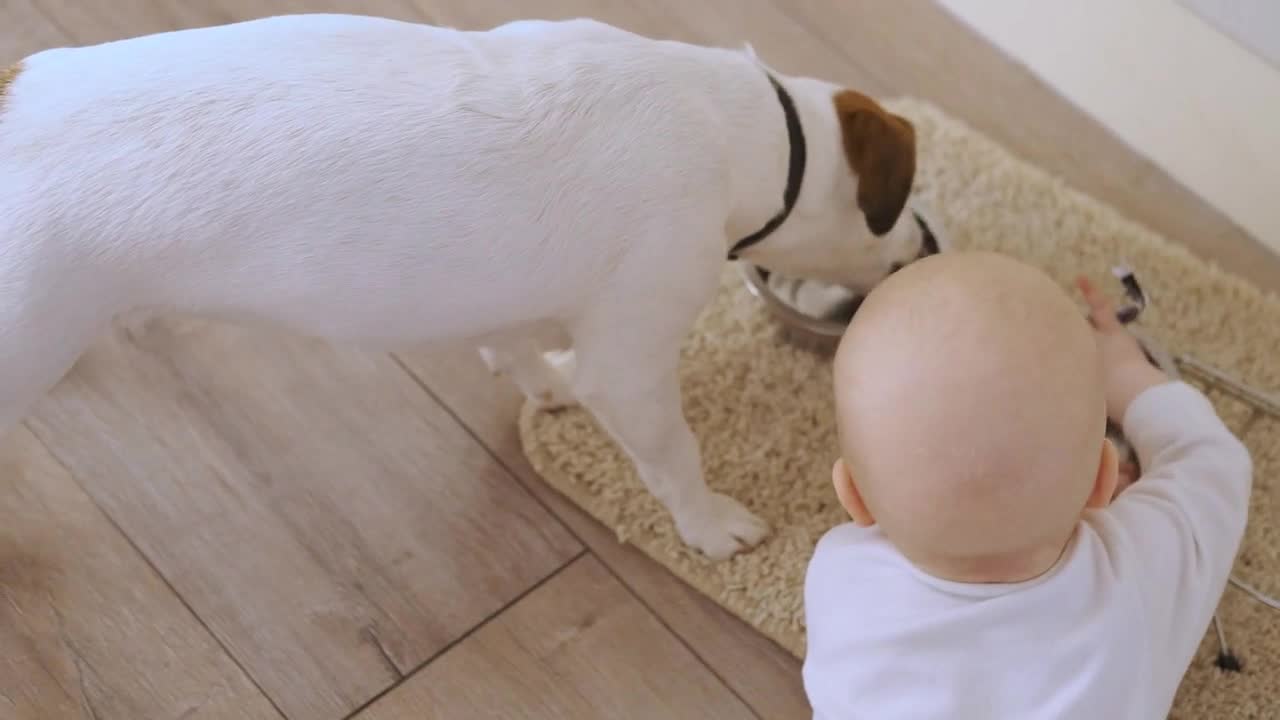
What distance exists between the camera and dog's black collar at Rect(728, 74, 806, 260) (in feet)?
3.20

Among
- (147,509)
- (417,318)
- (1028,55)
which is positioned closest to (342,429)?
(147,509)

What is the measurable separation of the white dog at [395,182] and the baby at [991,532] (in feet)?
0.74

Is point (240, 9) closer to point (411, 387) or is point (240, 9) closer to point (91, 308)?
point (411, 387)

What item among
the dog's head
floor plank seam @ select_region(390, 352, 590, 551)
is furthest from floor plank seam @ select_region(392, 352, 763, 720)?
the dog's head

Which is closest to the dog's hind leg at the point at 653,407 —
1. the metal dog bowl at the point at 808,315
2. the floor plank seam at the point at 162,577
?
the metal dog bowl at the point at 808,315

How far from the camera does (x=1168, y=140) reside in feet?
5.20

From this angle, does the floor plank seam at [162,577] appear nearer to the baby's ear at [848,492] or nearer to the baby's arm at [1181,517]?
the baby's ear at [848,492]

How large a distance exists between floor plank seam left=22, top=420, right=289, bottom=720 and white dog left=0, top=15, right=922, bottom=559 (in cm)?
38

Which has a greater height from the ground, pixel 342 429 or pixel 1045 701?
pixel 1045 701

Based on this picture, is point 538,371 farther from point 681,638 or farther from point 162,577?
point 162,577

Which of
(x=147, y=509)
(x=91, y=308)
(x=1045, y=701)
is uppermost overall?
(x=91, y=308)

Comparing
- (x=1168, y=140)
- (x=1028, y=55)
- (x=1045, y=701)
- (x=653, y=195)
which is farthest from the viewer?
(x=1028, y=55)

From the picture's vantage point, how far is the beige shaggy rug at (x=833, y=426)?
1.19 m

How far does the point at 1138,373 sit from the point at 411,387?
825 millimetres
